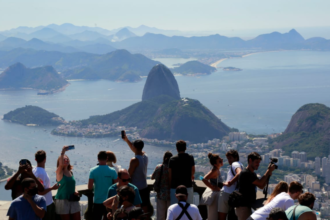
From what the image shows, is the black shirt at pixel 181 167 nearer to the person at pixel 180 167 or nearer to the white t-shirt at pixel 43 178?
the person at pixel 180 167

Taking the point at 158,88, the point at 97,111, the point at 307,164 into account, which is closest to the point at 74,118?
the point at 97,111

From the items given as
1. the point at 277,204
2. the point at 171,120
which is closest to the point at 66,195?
the point at 277,204

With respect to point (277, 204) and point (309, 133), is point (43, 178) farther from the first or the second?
point (309, 133)

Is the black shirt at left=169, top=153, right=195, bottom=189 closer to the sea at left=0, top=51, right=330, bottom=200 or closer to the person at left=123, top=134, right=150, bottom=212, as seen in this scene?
the person at left=123, top=134, right=150, bottom=212

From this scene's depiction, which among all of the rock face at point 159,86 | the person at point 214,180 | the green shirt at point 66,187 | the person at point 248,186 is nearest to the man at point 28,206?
the green shirt at point 66,187

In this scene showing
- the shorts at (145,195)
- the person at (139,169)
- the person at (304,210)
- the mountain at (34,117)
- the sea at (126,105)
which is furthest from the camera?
the mountain at (34,117)

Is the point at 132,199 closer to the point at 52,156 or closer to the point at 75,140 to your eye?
the point at 52,156
